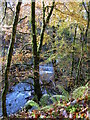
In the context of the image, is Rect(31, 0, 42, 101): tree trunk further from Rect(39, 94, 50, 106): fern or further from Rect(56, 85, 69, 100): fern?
Rect(56, 85, 69, 100): fern

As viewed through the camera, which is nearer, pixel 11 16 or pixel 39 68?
pixel 11 16

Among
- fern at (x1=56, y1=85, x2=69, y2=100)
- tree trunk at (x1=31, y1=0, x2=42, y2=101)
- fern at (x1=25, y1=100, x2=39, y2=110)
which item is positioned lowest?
fern at (x1=25, y1=100, x2=39, y2=110)

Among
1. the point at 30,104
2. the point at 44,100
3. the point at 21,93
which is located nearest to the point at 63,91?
the point at 44,100

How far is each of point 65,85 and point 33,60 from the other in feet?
1.68

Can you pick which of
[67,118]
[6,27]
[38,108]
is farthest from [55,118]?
[6,27]

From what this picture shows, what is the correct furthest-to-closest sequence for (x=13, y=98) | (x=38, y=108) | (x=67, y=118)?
(x=13, y=98)
(x=38, y=108)
(x=67, y=118)

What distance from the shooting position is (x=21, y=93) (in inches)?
75.6

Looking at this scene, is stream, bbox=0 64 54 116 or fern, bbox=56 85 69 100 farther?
stream, bbox=0 64 54 116

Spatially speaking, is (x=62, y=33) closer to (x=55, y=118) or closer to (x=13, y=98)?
(x=13, y=98)

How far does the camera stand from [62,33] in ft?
7.06

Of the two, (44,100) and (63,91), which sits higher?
(63,91)

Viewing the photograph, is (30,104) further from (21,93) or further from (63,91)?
(63,91)

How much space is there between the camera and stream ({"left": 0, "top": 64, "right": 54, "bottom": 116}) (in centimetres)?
185

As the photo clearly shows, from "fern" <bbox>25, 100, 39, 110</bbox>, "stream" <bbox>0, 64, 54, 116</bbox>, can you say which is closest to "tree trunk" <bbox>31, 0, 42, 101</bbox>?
"stream" <bbox>0, 64, 54, 116</bbox>
